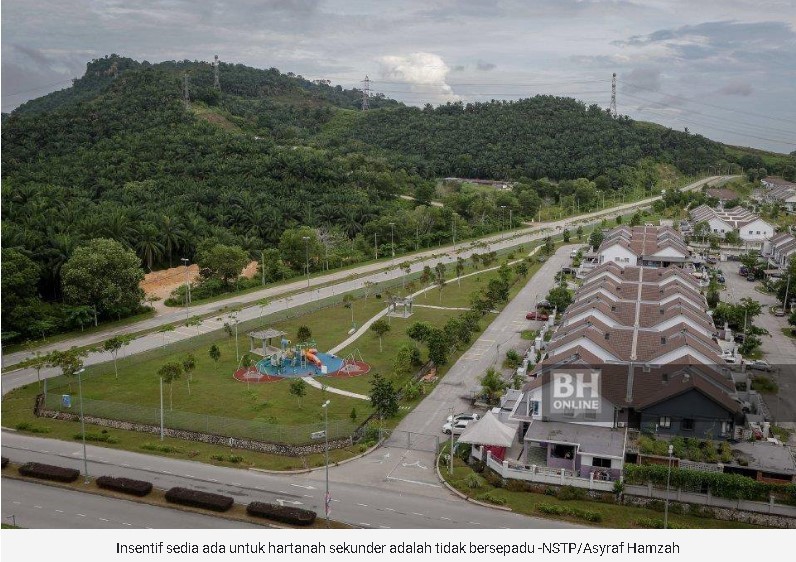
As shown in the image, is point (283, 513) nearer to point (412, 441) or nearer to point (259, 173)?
point (412, 441)

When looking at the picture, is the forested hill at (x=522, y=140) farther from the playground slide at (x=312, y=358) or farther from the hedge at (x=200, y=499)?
the hedge at (x=200, y=499)

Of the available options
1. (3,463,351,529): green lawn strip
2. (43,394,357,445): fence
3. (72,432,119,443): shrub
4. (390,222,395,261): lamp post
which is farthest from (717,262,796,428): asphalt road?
(390,222,395,261): lamp post

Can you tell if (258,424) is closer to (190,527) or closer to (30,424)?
(190,527)

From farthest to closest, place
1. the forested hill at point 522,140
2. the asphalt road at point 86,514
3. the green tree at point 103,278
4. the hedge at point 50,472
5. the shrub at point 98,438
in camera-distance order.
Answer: the forested hill at point 522,140, the green tree at point 103,278, the shrub at point 98,438, the hedge at point 50,472, the asphalt road at point 86,514

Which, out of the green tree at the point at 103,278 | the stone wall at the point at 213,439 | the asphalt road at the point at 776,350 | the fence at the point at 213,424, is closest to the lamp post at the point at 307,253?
the green tree at the point at 103,278

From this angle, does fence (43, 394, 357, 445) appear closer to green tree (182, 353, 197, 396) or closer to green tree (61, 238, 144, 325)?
green tree (182, 353, 197, 396)

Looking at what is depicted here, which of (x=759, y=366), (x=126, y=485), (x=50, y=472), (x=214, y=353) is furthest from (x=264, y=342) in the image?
(x=759, y=366)
